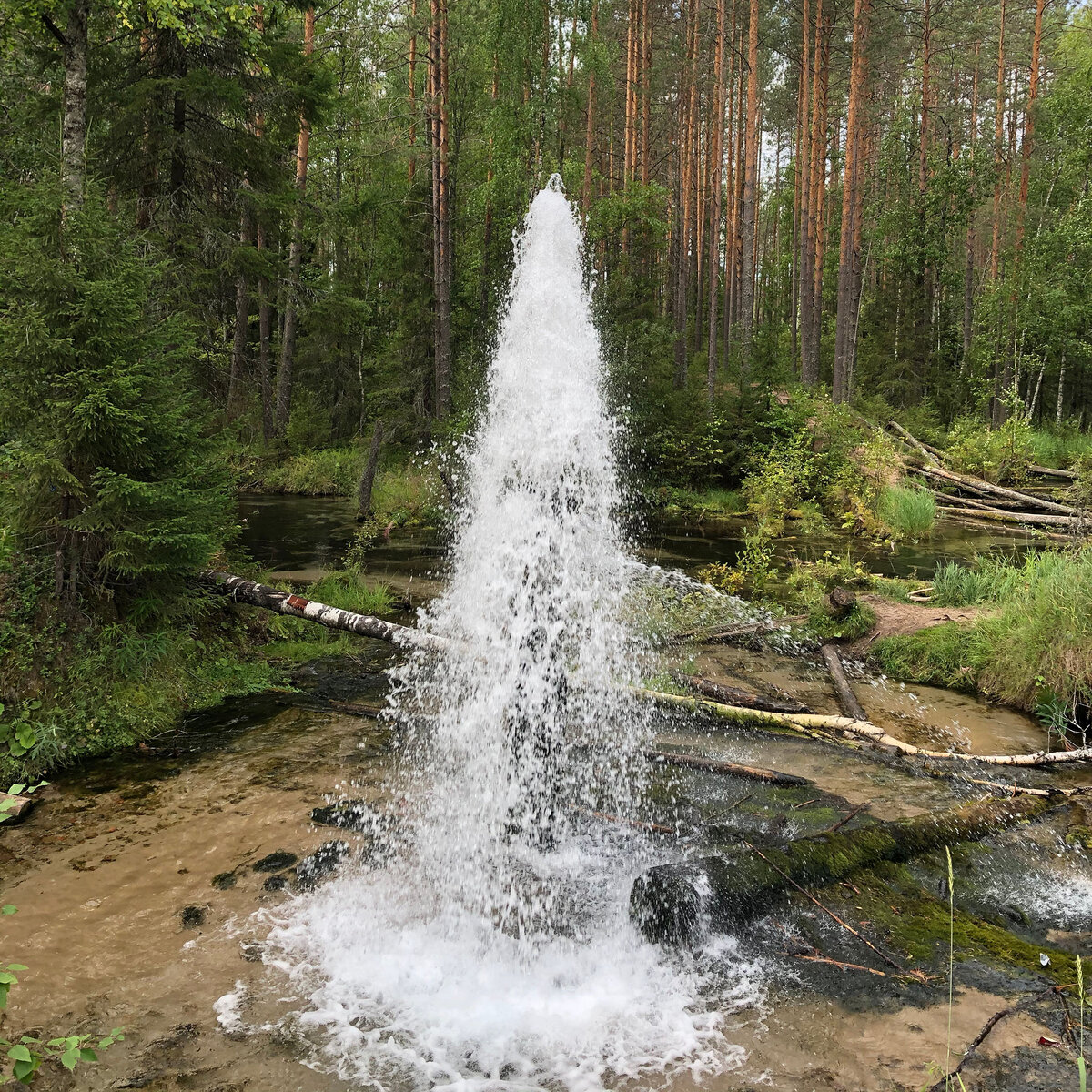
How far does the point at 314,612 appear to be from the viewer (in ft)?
20.0

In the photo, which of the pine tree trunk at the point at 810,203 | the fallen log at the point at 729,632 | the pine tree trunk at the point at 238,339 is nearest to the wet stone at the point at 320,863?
→ the fallen log at the point at 729,632

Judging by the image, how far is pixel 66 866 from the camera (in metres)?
3.53

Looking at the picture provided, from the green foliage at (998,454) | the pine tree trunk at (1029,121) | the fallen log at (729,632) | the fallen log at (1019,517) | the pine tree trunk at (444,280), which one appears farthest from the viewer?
the pine tree trunk at (1029,121)

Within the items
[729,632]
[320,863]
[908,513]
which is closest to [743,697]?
[729,632]

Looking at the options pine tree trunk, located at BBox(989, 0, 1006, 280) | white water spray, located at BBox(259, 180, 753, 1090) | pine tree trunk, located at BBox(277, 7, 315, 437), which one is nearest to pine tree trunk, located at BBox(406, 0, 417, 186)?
pine tree trunk, located at BBox(277, 7, 315, 437)

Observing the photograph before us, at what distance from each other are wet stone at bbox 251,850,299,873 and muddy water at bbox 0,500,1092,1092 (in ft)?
0.10

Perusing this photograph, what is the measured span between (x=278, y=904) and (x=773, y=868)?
228cm

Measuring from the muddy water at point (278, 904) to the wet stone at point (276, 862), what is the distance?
0.03 metres

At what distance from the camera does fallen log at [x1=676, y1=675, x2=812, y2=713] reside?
5543 millimetres

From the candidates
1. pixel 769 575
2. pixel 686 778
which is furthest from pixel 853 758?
pixel 769 575

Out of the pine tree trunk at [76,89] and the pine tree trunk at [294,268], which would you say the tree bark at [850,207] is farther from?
the pine tree trunk at [76,89]

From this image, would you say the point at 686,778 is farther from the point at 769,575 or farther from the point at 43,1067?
the point at 769,575

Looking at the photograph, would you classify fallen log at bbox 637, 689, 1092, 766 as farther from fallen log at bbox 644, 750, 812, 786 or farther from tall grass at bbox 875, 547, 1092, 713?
tall grass at bbox 875, 547, 1092, 713

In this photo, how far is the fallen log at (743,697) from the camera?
5543 millimetres
